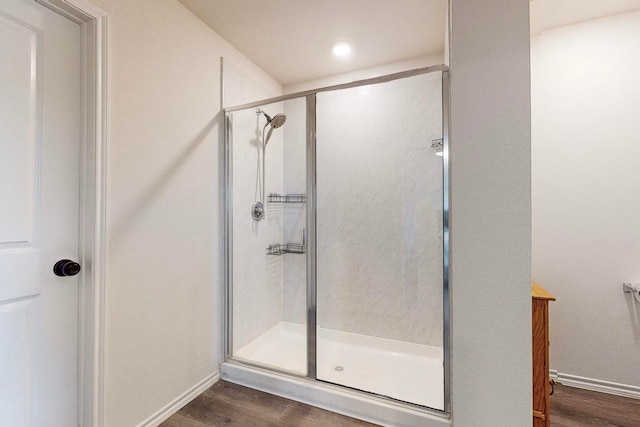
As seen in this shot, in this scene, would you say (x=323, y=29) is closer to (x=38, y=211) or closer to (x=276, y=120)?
(x=276, y=120)

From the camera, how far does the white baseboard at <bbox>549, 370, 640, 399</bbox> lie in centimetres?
176

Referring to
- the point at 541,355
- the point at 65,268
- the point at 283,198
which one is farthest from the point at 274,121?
the point at 541,355

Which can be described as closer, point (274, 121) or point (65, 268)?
point (65, 268)

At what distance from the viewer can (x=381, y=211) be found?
2.32 metres

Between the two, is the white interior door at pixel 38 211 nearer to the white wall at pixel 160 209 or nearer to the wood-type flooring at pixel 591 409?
the white wall at pixel 160 209

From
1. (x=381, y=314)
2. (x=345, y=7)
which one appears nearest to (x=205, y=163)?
(x=345, y=7)

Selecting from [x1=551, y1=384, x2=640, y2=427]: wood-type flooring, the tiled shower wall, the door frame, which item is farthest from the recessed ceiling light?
[x1=551, y1=384, x2=640, y2=427]: wood-type flooring

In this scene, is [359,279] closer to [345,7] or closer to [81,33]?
[345,7]

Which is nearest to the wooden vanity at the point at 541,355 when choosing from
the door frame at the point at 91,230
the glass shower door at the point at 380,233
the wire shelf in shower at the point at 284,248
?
the glass shower door at the point at 380,233

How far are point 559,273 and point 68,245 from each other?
2815 mm

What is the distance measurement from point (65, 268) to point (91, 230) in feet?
0.59

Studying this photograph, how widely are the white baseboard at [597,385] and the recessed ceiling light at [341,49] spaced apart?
8.92ft

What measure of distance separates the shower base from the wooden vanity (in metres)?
0.46

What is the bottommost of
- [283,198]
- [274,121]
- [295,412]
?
[295,412]
